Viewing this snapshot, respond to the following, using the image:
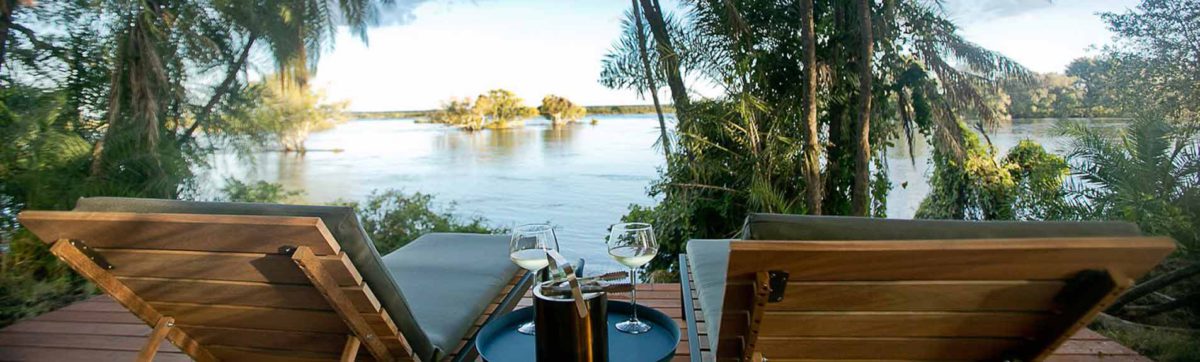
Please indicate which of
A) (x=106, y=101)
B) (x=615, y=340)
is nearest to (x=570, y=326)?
(x=615, y=340)

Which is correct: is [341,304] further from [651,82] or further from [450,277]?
[651,82]

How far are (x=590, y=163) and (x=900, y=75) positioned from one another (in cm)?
292

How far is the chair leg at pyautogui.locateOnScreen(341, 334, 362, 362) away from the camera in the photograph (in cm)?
154

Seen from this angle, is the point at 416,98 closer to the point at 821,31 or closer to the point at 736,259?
the point at 821,31

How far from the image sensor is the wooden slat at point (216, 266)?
54.9 inches

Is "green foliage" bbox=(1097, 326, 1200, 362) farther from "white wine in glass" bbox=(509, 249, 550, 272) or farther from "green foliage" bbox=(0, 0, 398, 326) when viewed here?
"green foliage" bbox=(0, 0, 398, 326)

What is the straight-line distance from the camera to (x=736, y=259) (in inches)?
47.6

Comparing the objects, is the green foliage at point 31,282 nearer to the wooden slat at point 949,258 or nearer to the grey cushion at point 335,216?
the grey cushion at point 335,216

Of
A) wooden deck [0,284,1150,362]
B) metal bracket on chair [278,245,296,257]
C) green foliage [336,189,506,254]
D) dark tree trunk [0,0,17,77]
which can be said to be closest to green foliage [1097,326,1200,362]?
wooden deck [0,284,1150,362]

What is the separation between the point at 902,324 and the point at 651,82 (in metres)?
2.87

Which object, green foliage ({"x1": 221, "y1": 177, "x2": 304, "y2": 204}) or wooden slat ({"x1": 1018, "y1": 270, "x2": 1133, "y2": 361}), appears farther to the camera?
green foliage ({"x1": 221, "y1": 177, "x2": 304, "y2": 204})

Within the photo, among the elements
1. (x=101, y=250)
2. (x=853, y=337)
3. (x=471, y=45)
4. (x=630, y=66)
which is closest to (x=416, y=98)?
(x=471, y=45)

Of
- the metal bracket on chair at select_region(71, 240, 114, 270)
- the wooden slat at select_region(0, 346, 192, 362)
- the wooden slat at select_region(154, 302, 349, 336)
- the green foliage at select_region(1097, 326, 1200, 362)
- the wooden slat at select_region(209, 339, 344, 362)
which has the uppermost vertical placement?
the metal bracket on chair at select_region(71, 240, 114, 270)

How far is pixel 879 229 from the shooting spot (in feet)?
4.30
